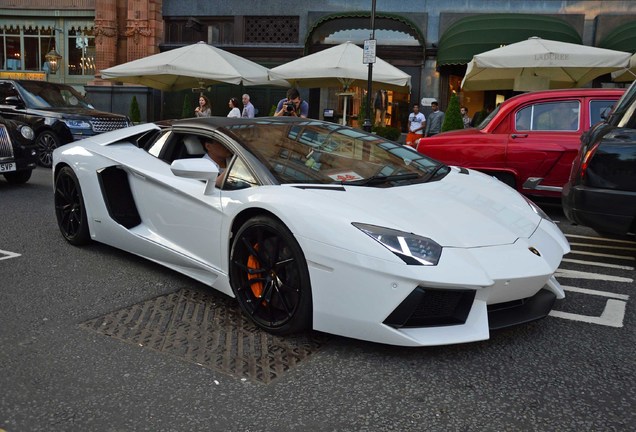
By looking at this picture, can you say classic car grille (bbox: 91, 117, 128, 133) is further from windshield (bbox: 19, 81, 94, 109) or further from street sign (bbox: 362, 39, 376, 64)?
street sign (bbox: 362, 39, 376, 64)

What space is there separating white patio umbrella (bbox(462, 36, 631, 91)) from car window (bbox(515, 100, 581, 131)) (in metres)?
4.10

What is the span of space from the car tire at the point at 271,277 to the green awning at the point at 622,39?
1580 centimetres

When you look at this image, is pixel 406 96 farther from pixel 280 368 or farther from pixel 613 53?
pixel 280 368

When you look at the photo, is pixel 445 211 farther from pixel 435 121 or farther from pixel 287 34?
pixel 287 34

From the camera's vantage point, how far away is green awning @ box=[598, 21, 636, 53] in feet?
52.5

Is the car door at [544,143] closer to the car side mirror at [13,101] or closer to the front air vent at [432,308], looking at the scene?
the front air vent at [432,308]

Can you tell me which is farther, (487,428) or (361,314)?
(361,314)

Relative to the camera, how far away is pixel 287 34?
1992cm

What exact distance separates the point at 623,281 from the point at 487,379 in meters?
2.32

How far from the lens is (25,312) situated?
3.71 meters

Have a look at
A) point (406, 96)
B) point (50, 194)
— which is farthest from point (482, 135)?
point (406, 96)

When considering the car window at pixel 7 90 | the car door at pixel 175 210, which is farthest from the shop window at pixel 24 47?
the car door at pixel 175 210

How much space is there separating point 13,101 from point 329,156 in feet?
31.7

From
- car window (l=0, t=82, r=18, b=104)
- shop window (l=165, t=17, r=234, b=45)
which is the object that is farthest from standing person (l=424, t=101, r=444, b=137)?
car window (l=0, t=82, r=18, b=104)
